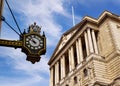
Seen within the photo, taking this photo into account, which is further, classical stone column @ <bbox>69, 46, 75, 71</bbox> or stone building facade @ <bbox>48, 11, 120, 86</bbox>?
classical stone column @ <bbox>69, 46, 75, 71</bbox>

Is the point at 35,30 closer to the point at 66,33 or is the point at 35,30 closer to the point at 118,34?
the point at 118,34

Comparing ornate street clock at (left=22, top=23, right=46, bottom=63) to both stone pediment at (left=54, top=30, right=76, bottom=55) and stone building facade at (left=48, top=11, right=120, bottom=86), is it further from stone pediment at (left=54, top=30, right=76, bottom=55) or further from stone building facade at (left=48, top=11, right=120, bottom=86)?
stone pediment at (left=54, top=30, right=76, bottom=55)

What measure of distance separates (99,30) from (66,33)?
29.3ft

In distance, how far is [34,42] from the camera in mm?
8414

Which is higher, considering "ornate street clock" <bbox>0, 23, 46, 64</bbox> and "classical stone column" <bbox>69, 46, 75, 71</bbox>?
"classical stone column" <bbox>69, 46, 75, 71</bbox>

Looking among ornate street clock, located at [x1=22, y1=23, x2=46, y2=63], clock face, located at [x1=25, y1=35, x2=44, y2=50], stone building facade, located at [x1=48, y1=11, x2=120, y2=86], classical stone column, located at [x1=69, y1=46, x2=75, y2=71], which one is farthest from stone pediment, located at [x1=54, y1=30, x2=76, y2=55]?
clock face, located at [x1=25, y1=35, x2=44, y2=50]

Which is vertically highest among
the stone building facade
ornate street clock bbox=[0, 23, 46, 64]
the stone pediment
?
the stone pediment

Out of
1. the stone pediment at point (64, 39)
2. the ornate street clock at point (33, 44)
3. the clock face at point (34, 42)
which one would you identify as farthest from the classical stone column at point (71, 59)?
the clock face at point (34, 42)

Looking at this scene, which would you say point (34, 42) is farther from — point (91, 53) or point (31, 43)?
point (91, 53)

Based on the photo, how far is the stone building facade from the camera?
36.6 m

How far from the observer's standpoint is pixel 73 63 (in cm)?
4494

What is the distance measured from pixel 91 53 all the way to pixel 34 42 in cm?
3111

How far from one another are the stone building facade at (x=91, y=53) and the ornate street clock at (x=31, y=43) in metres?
26.7

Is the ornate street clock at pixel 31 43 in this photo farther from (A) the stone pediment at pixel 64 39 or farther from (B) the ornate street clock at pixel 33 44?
(A) the stone pediment at pixel 64 39
